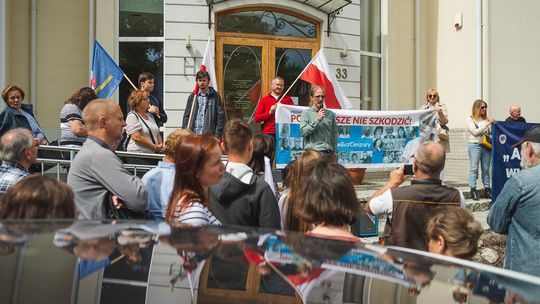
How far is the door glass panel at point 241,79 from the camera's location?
38.9ft

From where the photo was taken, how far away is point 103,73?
369 inches

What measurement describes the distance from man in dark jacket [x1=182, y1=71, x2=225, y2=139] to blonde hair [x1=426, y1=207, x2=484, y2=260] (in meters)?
5.68

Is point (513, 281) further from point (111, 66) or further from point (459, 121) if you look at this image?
point (459, 121)

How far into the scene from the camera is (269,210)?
146 inches

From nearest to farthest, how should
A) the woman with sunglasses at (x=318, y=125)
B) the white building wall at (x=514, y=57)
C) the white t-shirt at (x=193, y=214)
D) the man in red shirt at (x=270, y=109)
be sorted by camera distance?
the white t-shirt at (x=193, y=214), the woman with sunglasses at (x=318, y=125), the man in red shirt at (x=270, y=109), the white building wall at (x=514, y=57)

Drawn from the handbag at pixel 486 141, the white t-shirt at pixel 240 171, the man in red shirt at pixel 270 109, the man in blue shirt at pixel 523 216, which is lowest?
the man in blue shirt at pixel 523 216

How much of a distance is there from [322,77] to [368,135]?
4.43 ft

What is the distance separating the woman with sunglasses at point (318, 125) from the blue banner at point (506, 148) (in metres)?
2.39

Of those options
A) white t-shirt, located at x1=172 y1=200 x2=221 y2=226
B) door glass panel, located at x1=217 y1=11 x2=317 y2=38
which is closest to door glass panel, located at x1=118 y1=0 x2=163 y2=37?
door glass panel, located at x1=217 y1=11 x2=317 y2=38

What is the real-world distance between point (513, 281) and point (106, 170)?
2716 mm

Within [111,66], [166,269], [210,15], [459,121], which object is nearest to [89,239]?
[166,269]

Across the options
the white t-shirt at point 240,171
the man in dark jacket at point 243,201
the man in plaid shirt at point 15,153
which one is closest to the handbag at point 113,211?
the man in dark jacket at point 243,201

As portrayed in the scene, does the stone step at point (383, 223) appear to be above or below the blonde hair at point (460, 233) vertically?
below

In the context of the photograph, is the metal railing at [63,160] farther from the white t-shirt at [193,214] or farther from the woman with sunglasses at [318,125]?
the white t-shirt at [193,214]
